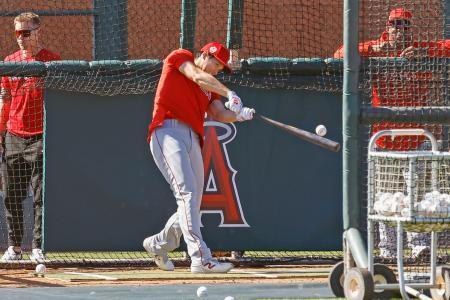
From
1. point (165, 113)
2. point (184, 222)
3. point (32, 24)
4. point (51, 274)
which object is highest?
point (32, 24)

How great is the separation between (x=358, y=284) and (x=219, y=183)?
315 cm

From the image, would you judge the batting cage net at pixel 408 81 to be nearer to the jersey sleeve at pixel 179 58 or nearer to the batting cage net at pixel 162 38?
the batting cage net at pixel 162 38

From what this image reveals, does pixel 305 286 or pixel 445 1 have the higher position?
pixel 445 1

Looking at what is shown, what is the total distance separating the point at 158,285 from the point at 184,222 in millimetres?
495

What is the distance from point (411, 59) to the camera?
8562 millimetres

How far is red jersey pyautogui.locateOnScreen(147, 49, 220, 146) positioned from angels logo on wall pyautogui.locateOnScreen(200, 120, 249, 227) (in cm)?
109

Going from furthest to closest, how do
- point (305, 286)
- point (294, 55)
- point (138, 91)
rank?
point (294, 55)
point (138, 91)
point (305, 286)

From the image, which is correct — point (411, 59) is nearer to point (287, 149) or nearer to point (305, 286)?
point (287, 149)

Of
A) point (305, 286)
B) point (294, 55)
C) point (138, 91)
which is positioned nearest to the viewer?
point (305, 286)

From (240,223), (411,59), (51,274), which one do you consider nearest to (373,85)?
(411,59)

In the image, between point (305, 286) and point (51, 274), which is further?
point (51, 274)

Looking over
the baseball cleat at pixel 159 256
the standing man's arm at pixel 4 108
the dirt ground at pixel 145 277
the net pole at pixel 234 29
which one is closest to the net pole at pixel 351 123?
the dirt ground at pixel 145 277

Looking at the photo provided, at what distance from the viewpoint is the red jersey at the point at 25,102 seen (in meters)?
9.45

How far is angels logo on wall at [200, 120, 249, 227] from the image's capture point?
9312 millimetres
